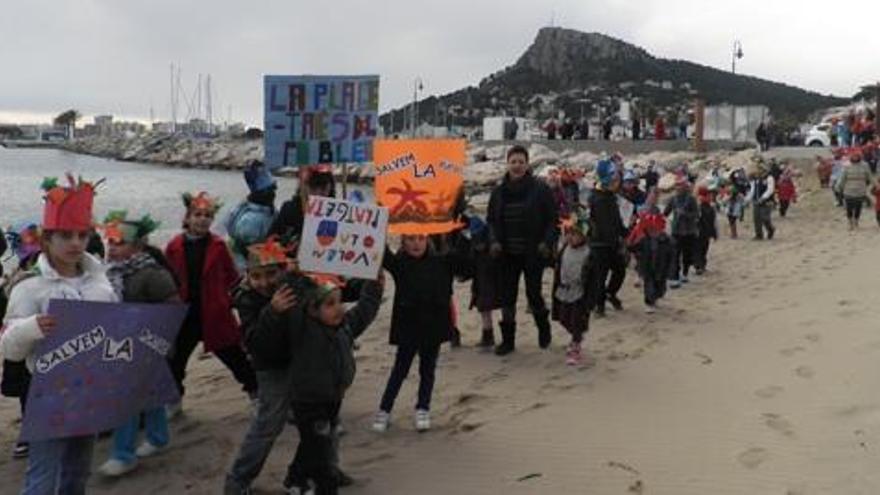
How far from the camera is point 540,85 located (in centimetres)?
14900

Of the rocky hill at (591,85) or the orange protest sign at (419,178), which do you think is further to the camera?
the rocky hill at (591,85)

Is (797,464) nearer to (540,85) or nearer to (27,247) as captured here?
(27,247)

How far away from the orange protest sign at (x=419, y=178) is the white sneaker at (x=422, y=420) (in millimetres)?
1610

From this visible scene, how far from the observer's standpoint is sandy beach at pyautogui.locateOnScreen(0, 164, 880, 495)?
19.4 ft

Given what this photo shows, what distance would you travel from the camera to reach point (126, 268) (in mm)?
6082

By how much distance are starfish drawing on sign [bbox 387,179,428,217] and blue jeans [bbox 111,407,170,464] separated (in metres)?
2.51

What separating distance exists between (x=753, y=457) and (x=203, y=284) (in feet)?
12.5

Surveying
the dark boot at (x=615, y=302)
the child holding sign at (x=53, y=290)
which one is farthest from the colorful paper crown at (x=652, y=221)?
the child holding sign at (x=53, y=290)

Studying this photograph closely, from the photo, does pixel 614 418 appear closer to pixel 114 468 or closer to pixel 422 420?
pixel 422 420

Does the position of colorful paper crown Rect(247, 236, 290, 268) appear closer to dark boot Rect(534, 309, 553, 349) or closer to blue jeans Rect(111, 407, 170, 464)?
blue jeans Rect(111, 407, 170, 464)

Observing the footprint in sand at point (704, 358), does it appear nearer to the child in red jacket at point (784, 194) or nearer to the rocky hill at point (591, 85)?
the child in red jacket at point (784, 194)

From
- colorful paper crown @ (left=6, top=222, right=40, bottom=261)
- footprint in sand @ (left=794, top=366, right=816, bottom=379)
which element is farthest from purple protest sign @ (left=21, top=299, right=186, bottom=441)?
footprint in sand @ (left=794, top=366, right=816, bottom=379)

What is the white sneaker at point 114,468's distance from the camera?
605 cm

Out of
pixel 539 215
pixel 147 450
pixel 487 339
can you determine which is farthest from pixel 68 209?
pixel 487 339
